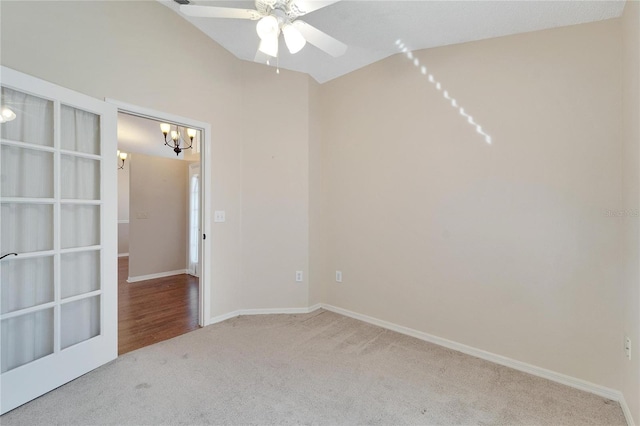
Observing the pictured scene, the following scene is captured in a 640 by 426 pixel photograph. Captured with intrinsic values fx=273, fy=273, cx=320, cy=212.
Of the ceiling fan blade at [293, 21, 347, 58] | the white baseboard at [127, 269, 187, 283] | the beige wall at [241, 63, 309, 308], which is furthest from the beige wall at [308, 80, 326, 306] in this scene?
the white baseboard at [127, 269, 187, 283]

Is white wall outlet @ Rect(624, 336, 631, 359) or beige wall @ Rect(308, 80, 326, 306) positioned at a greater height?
beige wall @ Rect(308, 80, 326, 306)

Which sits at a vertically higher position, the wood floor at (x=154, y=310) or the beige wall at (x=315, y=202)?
the beige wall at (x=315, y=202)

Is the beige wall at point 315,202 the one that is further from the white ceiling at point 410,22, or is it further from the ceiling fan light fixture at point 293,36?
the ceiling fan light fixture at point 293,36

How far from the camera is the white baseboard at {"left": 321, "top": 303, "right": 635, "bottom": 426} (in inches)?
72.7

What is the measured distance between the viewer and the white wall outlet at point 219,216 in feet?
9.86

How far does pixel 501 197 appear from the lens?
7.39ft

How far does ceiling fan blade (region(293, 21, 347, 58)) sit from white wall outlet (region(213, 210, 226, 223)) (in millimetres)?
1945

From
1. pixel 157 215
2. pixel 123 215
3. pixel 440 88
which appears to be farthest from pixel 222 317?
pixel 123 215

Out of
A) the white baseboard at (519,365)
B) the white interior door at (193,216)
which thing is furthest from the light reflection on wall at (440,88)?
the white interior door at (193,216)

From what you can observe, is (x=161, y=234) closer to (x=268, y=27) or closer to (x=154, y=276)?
(x=154, y=276)

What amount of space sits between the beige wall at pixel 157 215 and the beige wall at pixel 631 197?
19.4 ft

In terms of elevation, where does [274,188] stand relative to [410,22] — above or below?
below

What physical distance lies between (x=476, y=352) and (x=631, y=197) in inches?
62.1

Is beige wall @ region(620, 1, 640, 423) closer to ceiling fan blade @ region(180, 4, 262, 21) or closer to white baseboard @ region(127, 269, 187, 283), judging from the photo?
ceiling fan blade @ region(180, 4, 262, 21)
